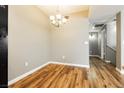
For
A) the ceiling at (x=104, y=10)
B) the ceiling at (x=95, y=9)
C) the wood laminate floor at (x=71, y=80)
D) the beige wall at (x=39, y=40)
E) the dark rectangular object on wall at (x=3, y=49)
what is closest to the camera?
the dark rectangular object on wall at (x=3, y=49)

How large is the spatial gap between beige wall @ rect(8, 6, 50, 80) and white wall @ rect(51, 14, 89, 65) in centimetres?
78

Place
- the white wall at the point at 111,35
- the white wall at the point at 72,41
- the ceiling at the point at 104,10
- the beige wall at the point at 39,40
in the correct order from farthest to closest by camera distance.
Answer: the white wall at the point at 111,35, the white wall at the point at 72,41, the ceiling at the point at 104,10, the beige wall at the point at 39,40

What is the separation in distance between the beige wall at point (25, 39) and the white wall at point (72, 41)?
78cm

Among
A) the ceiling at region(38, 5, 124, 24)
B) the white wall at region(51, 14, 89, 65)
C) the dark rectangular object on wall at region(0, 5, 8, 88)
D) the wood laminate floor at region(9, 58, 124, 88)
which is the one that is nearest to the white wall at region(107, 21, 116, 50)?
the ceiling at region(38, 5, 124, 24)

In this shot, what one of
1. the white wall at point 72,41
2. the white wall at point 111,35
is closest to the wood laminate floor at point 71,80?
the white wall at point 72,41

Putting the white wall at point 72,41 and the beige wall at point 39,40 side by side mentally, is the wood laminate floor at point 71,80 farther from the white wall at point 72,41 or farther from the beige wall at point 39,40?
the white wall at point 72,41

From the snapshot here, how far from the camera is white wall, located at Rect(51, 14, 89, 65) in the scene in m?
4.91

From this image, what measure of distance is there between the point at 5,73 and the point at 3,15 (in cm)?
97

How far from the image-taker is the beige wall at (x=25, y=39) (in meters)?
2.88

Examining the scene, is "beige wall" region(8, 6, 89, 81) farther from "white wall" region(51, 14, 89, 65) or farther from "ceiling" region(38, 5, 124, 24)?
"ceiling" region(38, 5, 124, 24)

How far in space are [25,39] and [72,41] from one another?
95.0 inches

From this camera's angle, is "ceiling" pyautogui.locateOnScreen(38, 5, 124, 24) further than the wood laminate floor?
Yes

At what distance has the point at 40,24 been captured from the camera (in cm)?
465
